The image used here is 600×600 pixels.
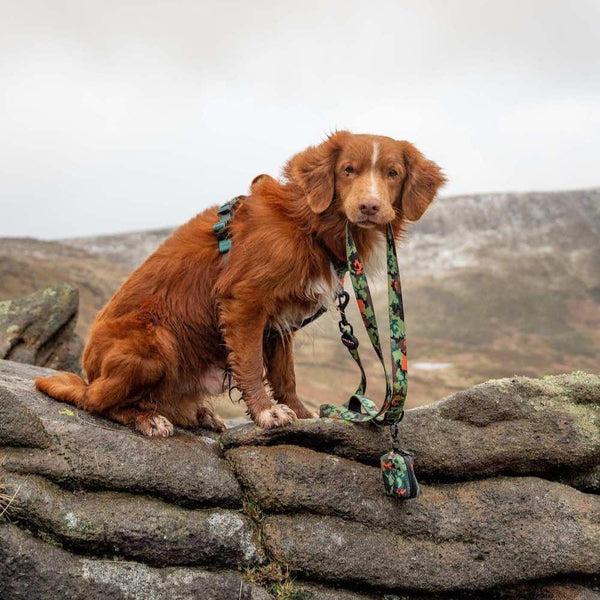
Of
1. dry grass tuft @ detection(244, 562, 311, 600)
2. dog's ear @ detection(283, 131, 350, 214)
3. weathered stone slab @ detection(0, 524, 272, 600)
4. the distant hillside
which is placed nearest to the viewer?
weathered stone slab @ detection(0, 524, 272, 600)

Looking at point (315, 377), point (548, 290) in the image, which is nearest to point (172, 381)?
point (315, 377)

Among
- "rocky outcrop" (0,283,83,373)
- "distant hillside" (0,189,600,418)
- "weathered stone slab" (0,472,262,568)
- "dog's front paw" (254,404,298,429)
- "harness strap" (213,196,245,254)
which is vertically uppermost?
"harness strap" (213,196,245,254)

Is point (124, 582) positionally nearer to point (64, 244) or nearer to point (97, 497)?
point (97, 497)

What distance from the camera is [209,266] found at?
516 cm

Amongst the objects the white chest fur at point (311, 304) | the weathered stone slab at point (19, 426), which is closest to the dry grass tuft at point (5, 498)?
the weathered stone slab at point (19, 426)

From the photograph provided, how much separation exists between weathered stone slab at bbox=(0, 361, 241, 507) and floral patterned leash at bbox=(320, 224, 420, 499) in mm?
1099

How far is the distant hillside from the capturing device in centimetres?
3210

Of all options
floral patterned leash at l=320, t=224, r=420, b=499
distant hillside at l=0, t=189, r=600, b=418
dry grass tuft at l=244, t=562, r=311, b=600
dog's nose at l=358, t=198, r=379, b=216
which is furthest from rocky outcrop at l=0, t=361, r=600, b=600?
distant hillside at l=0, t=189, r=600, b=418

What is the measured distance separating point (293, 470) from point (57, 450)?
1.65 m

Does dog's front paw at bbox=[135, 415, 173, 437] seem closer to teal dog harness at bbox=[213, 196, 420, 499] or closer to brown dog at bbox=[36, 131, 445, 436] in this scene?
brown dog at bbox=[36, 131, 445, 436]

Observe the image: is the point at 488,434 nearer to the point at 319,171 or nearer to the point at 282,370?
the point at 282,370

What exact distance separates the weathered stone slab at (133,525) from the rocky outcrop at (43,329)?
758 cm

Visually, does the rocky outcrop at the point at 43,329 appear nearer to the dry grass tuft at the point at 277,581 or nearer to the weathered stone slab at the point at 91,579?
the weathered stone slab at the point at 91,579

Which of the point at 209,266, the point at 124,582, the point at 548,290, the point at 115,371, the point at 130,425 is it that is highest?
the point at 209,266
